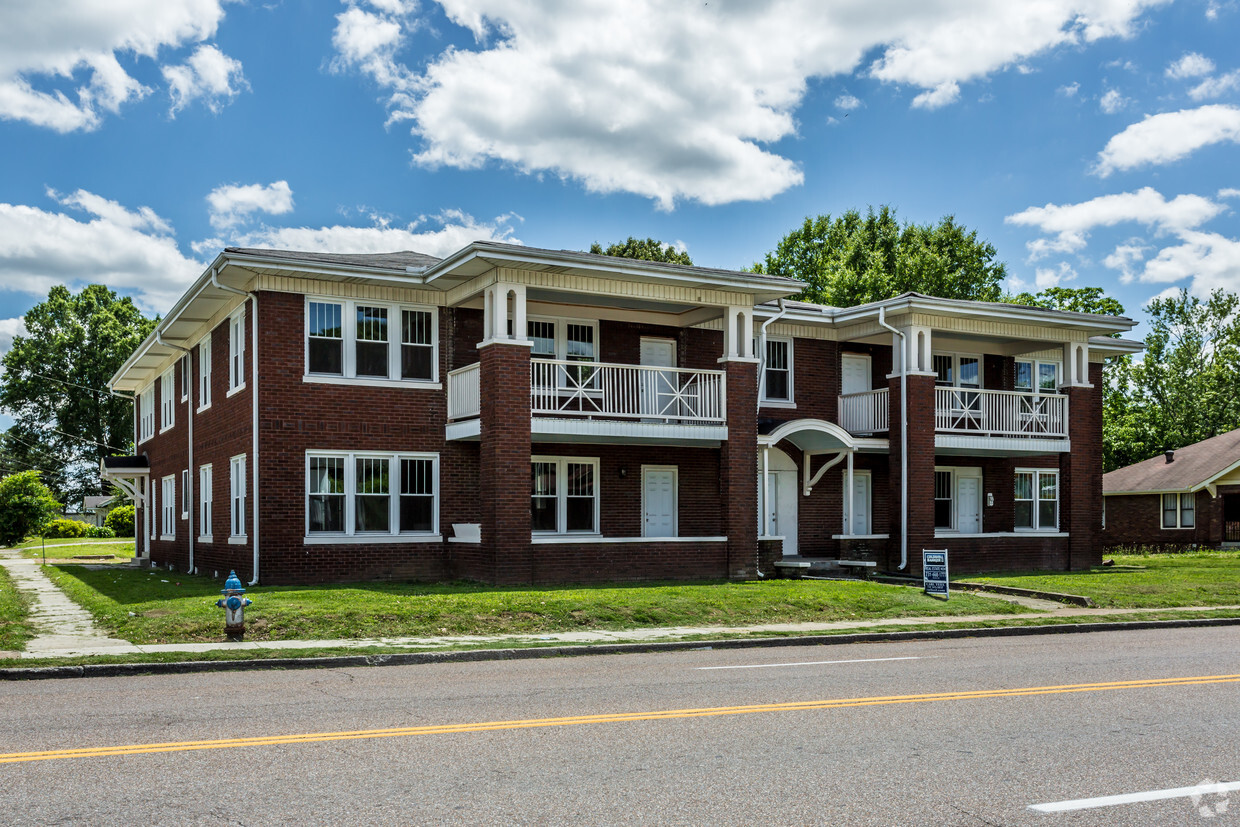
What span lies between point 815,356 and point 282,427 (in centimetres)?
1261

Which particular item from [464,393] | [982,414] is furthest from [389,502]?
[982,414]

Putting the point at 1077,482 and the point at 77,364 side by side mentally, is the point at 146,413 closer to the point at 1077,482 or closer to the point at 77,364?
the point at 1077,482

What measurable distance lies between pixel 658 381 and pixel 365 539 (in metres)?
6.53

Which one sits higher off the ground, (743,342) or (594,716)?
(743,342)

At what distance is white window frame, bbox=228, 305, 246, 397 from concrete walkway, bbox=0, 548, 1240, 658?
16.6 feet

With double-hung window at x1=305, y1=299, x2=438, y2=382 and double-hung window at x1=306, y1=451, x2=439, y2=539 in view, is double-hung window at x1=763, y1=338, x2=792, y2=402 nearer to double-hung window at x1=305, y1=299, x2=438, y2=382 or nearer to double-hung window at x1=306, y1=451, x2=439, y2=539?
double-hung window at x1=305, y1=299, x2=438, y2=382

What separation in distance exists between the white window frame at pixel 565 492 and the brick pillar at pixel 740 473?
2755 mm

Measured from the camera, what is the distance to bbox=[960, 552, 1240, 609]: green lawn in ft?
66.5

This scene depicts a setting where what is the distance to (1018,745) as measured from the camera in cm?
781

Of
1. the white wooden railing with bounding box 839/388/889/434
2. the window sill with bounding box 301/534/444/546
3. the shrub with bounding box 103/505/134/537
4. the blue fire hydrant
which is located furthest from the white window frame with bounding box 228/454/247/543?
the shrub with bounding box 103/505/134/537

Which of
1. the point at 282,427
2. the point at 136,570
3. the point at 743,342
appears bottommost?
the point at 136,570

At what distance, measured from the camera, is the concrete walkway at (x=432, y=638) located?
1325 cm

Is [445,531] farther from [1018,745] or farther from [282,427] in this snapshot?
[1018,745]

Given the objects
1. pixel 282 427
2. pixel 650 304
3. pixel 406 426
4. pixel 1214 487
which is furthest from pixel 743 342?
pixel 1214 487
